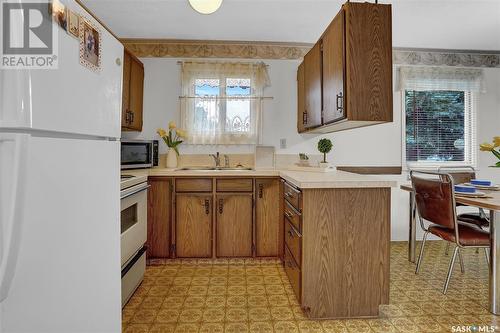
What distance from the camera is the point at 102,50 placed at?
118 centimetres

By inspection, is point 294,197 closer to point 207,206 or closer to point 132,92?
point 207,206

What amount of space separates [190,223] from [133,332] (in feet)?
3.90

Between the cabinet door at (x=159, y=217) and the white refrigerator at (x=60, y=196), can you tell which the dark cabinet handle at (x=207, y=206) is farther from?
the white refrigerator at (x=60, y=196)

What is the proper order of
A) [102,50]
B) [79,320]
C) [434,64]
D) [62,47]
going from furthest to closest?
1. [434,64]
2. [102,50]
3. [79,320]
4. [62,47]

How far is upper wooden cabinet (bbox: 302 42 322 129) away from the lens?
8.42 feet

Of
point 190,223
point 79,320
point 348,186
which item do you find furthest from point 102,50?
point 190,223

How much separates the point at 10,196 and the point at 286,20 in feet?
9.29

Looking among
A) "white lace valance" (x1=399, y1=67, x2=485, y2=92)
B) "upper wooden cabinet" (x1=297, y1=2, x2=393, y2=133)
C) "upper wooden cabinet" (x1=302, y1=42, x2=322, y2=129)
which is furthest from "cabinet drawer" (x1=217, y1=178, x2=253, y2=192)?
"white lace valance" (x1=399, y1=67, x2=485, y2=92)

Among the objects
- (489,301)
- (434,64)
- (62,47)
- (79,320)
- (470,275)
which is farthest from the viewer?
(434,64)

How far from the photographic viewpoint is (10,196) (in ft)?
2.49

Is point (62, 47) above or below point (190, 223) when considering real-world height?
above

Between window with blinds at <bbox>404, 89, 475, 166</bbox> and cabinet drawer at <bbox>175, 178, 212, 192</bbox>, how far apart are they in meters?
2.60

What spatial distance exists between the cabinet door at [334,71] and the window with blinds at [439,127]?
6.05ft

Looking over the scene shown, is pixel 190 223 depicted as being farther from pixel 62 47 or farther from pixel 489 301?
pixel 489 301
